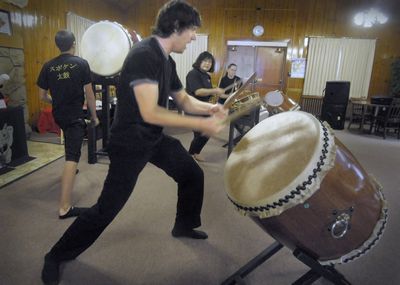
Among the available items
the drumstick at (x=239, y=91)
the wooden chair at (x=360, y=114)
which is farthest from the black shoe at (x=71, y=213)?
the wooden chair at (x=360, y=114)

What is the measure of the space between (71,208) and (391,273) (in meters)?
2.11

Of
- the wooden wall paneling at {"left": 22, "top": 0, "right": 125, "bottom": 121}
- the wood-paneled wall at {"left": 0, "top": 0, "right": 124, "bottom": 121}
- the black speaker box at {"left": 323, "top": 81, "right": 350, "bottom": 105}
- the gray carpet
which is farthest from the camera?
the black speaker box at {"left": 323, "top": 81, "right": 350, "bottom": 105}

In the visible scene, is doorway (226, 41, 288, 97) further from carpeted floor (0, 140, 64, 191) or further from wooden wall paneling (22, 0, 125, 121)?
carpeted floor (0, 140, 64, 191)

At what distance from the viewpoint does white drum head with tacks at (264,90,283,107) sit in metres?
3.53

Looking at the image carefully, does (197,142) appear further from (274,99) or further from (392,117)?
(392,117)

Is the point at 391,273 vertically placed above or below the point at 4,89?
below

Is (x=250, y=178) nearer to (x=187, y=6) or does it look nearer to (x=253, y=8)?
(x=187, y=6)

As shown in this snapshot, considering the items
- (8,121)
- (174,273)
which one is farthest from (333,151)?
(8,121)

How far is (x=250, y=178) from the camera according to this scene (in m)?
1.11

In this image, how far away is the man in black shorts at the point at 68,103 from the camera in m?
2.04

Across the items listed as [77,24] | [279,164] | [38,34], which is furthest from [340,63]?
[279,164]

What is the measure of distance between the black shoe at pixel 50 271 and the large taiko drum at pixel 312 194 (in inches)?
39.3

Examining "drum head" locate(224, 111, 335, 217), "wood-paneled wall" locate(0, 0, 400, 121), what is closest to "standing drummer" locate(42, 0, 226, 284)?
"drum head" locate(224, 111, 335, 217)

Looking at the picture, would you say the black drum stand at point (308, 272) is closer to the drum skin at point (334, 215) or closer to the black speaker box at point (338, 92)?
the drum skin at point (334, 215)
